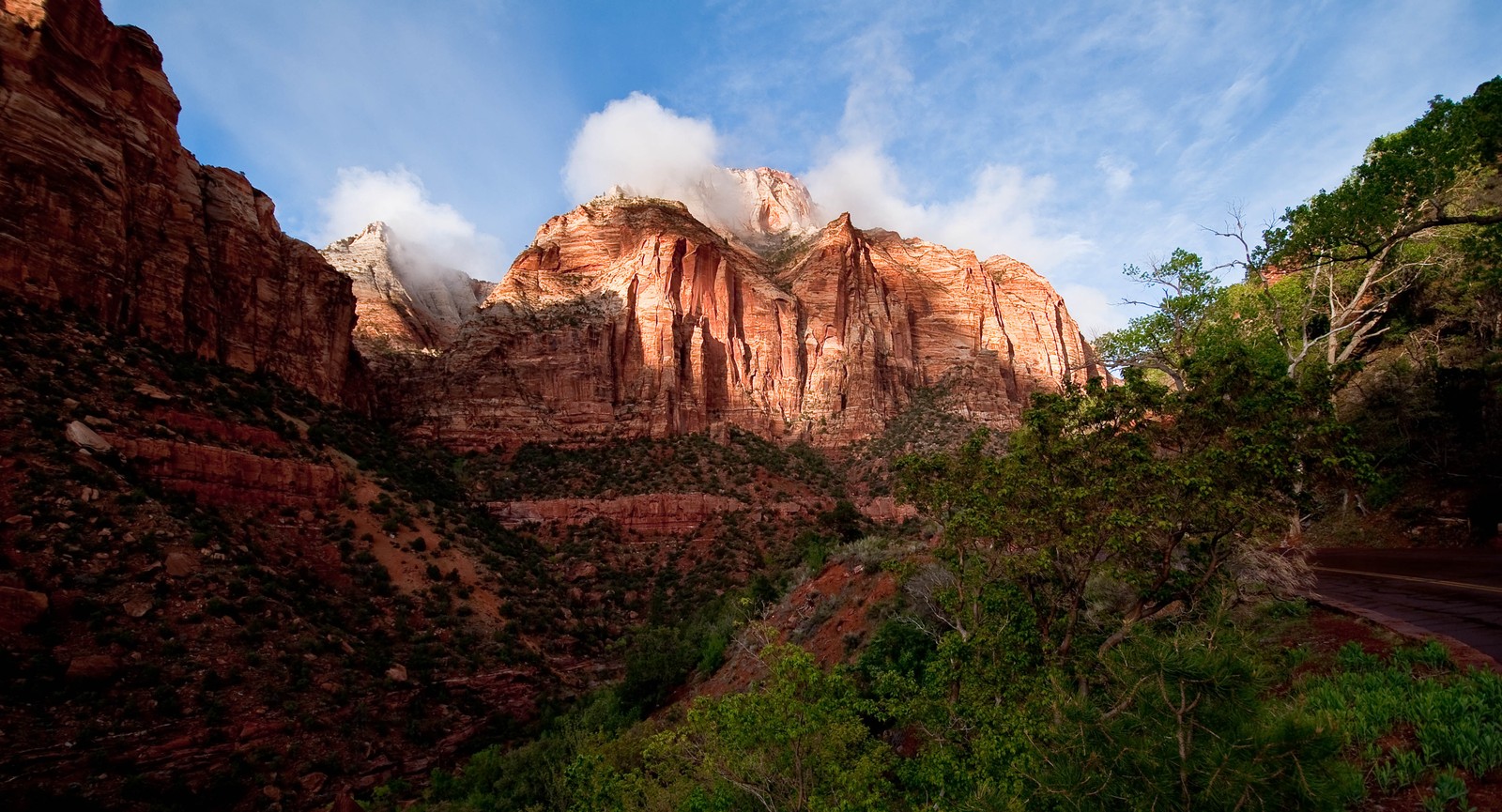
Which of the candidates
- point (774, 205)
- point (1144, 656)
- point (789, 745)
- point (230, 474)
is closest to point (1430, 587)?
point (1144, 656)

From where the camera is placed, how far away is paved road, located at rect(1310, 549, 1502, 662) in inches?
324

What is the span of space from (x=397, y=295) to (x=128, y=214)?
224ft

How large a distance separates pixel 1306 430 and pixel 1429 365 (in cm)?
1731

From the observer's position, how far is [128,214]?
31969 millimetres

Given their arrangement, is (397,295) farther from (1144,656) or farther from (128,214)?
(1144,656)

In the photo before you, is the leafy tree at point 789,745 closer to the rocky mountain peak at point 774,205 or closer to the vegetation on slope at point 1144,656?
the vegetation on slope at point 1144,656

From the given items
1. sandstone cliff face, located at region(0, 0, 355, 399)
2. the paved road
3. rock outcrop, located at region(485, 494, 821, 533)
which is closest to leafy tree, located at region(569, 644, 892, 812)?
the paved road

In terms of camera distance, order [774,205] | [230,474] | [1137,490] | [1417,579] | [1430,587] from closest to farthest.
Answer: [1137,490] → [1430,587] → [1417,579] → [230,474] → [774,205]

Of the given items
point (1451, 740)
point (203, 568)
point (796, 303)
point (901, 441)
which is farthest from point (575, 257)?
point (1451, 740)

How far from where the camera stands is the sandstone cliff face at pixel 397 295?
78000 mm

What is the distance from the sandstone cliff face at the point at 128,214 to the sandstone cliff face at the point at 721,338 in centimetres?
1818

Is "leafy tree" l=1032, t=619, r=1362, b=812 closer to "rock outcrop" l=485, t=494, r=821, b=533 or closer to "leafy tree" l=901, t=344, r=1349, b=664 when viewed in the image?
"leafy tree" l=901, t=344, r=1349, b=664

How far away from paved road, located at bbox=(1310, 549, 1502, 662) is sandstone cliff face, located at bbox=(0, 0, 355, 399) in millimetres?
46563

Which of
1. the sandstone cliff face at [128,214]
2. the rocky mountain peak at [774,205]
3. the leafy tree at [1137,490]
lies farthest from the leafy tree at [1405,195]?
the rocky mountain peak at [774,205]
